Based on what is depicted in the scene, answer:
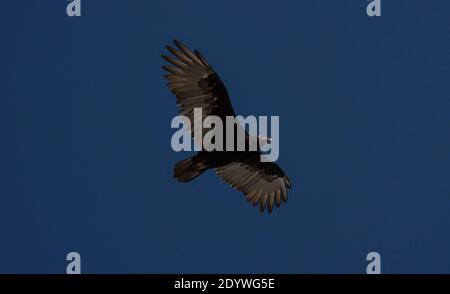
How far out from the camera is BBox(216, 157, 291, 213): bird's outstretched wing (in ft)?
51.8

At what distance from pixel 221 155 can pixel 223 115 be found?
0.65 metres

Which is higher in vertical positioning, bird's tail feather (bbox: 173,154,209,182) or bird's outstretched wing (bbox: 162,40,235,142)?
bird's outstretched wing (bbox: 162,40,235,142)

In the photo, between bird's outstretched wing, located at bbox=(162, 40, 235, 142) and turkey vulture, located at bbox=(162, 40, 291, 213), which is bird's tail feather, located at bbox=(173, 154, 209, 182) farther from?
bird's outstretched wing, located at bbox=(162, 40, 235, 142)

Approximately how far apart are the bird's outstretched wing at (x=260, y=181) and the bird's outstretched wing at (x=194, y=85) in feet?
3.81

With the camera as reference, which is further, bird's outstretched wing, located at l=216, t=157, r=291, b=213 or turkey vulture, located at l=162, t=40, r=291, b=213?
bird's outstretched wing, located at l=216, t=157, r=291, b=213

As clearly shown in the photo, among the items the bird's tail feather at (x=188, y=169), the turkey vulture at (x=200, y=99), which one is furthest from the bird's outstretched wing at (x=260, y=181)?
the bird's tail feather at (x=188, y=169)

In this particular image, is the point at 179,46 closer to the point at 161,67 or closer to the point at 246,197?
the point at 161,67

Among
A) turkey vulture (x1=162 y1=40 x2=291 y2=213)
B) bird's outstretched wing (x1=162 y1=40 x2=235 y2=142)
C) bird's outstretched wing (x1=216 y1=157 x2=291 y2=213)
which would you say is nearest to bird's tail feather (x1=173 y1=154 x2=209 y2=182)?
turkey vulture (x1=162 y1=40 x2=291 y2=213)

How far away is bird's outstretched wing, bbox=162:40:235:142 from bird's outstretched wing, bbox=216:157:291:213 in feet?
3.81

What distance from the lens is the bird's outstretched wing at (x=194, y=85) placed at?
48.2 feet

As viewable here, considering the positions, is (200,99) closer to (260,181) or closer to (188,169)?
(188,169)

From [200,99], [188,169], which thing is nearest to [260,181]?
[188,169]
